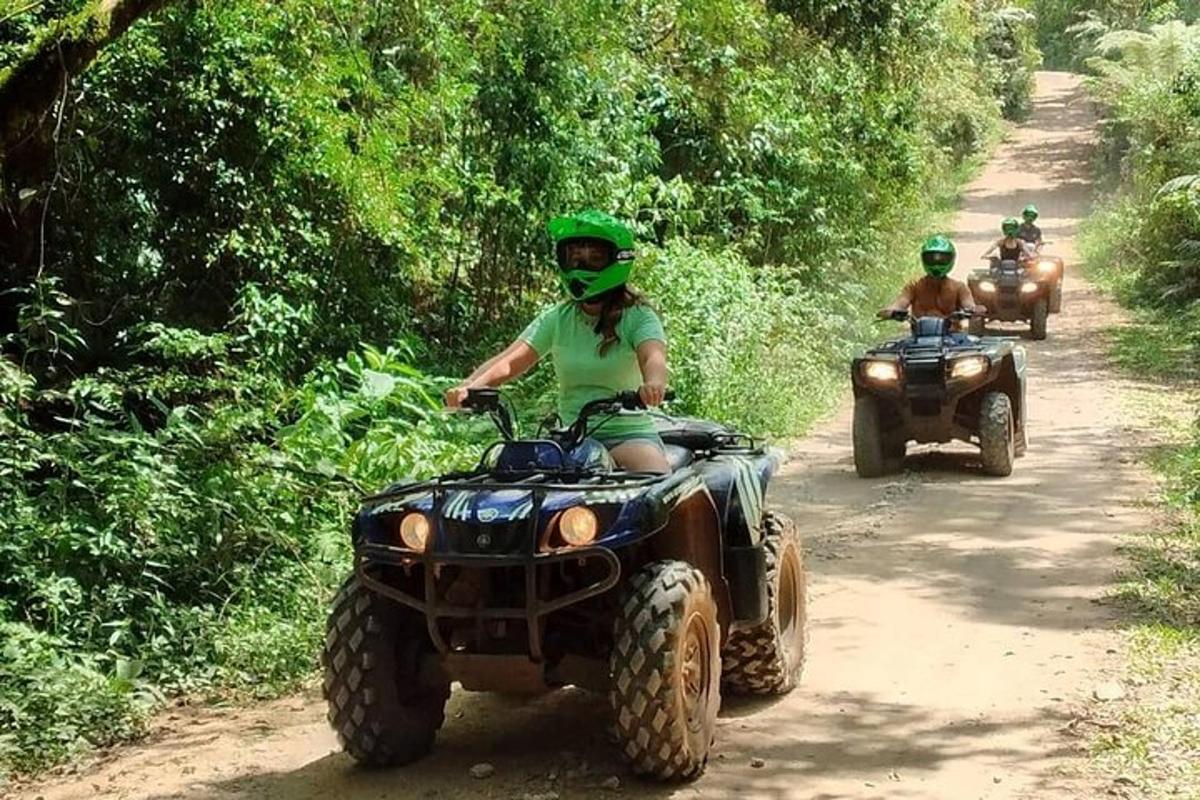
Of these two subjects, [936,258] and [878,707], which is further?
[936,258]

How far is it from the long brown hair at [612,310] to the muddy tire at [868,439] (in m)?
5.76

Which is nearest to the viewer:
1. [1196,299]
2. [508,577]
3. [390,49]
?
[508,577]

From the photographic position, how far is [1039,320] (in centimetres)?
1977

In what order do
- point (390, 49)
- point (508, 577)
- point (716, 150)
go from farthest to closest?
point (716, 150) < point (390, 49) < point (508, 577)

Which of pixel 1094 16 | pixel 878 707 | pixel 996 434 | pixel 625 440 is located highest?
pixel 1094 16

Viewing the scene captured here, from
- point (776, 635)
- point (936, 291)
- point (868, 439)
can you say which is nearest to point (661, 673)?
point (776, 635)

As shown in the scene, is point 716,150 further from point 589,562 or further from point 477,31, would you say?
point 589,562

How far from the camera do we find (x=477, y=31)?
12.3m

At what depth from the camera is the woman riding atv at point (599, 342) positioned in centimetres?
518

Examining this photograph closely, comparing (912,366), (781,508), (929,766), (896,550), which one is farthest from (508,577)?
(912,366)

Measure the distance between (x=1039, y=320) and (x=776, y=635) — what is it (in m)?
15.3

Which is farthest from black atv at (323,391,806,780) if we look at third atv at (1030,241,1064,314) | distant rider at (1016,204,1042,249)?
distant rider at (1016,204,1042,249)

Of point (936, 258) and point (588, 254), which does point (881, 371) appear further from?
point (588, 254)

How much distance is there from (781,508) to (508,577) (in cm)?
548
